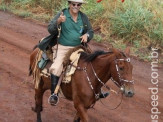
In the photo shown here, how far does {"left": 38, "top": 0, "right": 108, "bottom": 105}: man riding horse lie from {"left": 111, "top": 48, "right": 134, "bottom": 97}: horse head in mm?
860

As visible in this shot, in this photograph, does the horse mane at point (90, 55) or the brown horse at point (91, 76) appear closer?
the brown horse at point (91, 76)

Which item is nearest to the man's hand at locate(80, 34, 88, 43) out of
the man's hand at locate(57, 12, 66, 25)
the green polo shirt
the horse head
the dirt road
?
the green polo shirt

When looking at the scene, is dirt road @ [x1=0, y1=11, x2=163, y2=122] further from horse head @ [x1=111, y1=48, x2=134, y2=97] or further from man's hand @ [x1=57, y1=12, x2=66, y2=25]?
man's hand @ [x1=57, y1=12, x2=66, y2=25]

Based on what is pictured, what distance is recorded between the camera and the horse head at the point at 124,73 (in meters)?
5.05

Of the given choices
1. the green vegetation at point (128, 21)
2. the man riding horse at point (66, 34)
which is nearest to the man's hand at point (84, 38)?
the man riding horse at point (66, 34)

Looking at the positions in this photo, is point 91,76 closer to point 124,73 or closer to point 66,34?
point 124,73

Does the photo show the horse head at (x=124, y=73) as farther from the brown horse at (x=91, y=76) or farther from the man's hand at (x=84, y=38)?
the man's hand at (x=84, y=38)

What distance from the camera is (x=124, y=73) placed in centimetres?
508

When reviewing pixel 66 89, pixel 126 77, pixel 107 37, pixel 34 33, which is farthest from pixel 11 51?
pixel 126 77

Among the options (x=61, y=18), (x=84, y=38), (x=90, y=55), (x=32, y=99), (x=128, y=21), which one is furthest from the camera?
(x=128, y=21)

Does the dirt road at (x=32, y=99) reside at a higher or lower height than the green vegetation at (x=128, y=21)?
lower

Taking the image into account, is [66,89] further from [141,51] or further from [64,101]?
[141,51]

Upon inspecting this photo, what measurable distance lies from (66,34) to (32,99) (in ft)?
7.77

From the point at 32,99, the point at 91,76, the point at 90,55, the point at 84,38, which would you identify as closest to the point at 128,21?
the point at 32,99
